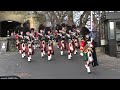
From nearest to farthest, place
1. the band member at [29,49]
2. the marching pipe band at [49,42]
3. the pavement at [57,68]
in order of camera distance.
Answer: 1. the pavement at [57,68]
2. the band member at [29,49]
3. the marching pipe band at [49,42]

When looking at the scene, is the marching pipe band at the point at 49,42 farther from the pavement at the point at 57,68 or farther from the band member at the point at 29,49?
the pavement at the point at 57,68

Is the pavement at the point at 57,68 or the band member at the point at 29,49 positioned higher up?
the band member at the point at 29,49

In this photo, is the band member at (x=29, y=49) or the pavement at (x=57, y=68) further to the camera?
the band member at (x=29, y=49)

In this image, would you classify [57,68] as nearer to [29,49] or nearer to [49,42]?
[29,49]

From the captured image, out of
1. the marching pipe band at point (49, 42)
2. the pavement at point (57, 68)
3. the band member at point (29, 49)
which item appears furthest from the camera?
the marching pipe band at point (49, 42)

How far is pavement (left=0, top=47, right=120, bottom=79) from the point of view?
44.8ft

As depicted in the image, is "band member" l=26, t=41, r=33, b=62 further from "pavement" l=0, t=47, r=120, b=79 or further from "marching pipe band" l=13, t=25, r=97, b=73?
"pavement" l=0, t=47, r=120, b=79

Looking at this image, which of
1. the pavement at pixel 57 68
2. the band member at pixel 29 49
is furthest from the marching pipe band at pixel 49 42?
the pavement at pixel 57 68

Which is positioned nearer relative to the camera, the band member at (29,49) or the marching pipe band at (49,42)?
the band member at (29,49)

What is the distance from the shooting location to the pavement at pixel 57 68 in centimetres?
1366

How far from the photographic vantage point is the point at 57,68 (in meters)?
15.8
